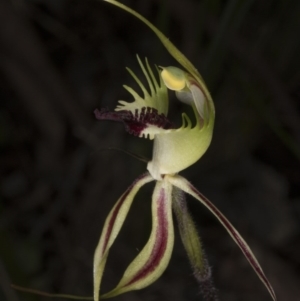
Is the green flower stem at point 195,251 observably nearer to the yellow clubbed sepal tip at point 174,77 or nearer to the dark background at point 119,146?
the yellow clubbed sepal tip at point 174,77

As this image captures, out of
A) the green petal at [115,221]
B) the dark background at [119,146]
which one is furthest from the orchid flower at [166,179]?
the dark background at [119,146]

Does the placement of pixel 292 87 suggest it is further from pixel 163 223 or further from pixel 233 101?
pixel 163 223

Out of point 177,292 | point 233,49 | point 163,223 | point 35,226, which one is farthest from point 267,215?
point 163,223

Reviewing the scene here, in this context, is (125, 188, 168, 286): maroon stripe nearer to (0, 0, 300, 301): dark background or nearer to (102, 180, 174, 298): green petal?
(102, 180, 174, 298): green petal

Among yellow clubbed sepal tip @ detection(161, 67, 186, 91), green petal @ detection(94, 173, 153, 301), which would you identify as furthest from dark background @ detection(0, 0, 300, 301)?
yellow clubbed sepal tip @ detection(161, 67, 186, 91)

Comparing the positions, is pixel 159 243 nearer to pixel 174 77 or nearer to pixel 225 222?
pixel 225 222

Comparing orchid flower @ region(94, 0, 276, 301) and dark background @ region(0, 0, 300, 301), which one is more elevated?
dark background @ region(0, 0, 300, 301)

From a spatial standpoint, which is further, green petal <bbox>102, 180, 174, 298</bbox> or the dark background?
the dark background
